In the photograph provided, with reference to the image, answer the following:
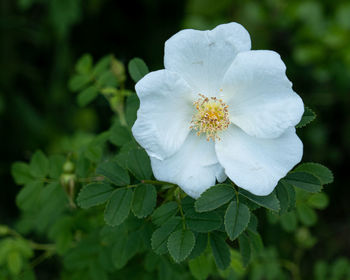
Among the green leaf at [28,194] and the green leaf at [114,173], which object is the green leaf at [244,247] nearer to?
the green leaf at [114,173]

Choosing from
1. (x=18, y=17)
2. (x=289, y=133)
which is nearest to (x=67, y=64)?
(x=18, y=17)

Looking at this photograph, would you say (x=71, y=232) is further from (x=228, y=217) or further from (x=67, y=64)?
(x=67, y=64)

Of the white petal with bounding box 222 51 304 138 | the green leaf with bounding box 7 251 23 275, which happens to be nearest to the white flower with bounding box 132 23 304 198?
the white petal with bounding box 222 51 304 138

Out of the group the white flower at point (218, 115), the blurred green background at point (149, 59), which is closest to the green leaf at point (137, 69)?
the white flower at point (218, 115)

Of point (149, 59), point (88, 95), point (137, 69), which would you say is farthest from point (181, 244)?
point (149, 59)

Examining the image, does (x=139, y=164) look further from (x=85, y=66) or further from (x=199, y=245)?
(x=85, y=66)

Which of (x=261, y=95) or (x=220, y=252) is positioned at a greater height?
(x=261, y=95)

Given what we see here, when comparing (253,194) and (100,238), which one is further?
(100,238)
